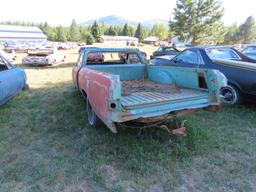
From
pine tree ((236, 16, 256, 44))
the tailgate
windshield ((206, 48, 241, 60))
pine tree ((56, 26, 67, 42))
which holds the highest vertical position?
windshield ((206, 48, 241, 60))

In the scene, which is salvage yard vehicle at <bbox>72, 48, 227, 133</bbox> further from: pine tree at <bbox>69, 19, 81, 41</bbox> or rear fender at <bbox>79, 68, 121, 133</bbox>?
pine tree at <bbox>69, 19, 81, 41</bbox>

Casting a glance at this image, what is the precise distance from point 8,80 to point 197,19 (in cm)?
2911

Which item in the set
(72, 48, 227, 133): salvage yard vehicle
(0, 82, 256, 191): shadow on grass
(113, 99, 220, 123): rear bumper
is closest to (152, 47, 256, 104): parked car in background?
(0, 82, 256, 191): shadow on grass

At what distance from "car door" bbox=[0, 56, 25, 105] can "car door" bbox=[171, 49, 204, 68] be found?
4.41 meters

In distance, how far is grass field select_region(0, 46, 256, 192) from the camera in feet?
9.69

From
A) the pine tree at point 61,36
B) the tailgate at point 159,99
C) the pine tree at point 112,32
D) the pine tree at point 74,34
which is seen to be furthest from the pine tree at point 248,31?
the pine tree at point 61,36

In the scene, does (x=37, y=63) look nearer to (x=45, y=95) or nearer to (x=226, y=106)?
(x=45, y=95)

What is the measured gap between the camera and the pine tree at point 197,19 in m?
30.0

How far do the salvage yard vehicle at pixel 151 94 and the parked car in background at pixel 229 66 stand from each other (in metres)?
1.61

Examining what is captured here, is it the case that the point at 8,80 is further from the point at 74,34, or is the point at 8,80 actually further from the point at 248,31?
the point at 74,34

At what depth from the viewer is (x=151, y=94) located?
13.4ft

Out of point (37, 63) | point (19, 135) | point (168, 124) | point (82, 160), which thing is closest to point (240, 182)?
point (168, 124)

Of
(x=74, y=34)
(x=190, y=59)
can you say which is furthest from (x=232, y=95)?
(x=74, y=34)

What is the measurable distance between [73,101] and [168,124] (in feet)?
9.39
